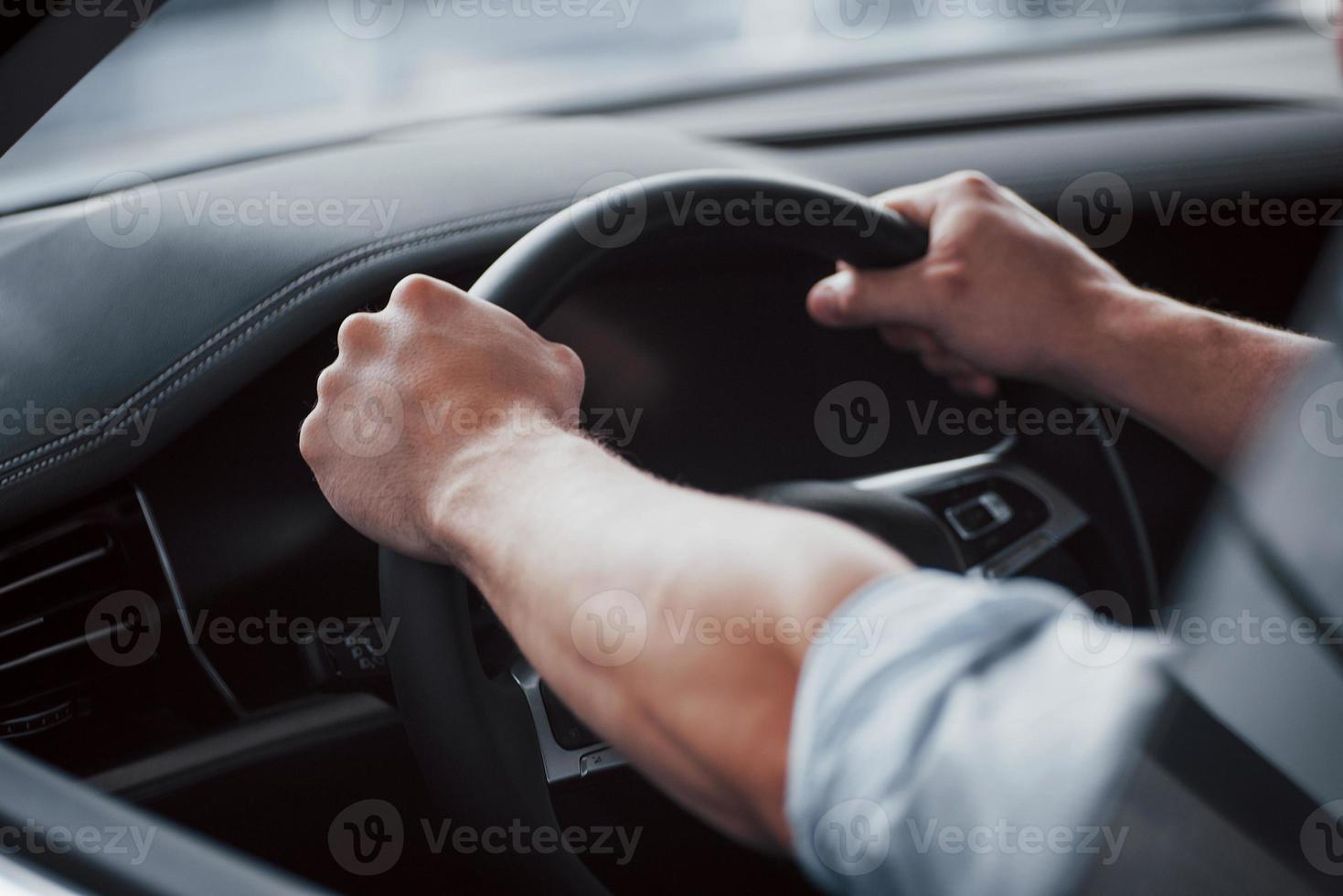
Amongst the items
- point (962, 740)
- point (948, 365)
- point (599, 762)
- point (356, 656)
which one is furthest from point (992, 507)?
point (962, 740)

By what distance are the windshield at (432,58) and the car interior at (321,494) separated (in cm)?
16

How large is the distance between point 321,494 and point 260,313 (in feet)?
0.53

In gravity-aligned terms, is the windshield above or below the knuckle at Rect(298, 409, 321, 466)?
below

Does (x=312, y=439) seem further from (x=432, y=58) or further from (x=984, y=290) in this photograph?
(x=432, y=58)

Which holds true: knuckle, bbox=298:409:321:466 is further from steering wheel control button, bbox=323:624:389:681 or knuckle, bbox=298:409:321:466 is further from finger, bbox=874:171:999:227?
finger, bbox=874:171:999:227

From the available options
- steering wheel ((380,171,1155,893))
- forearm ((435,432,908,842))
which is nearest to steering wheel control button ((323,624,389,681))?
steering wheel ((380,171,1155,893))

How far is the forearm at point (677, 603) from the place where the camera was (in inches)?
23.0

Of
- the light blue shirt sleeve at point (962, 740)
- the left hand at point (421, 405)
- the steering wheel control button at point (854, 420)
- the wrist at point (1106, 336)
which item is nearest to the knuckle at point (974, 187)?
the wrist at point (1106, 336)

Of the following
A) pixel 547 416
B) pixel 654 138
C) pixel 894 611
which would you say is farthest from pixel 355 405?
pixel 654 138

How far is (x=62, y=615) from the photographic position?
3.34 ft

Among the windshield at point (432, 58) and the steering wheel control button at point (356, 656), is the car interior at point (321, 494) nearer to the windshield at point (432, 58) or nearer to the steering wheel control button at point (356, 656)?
the steering wheel control button at point (356, 656)

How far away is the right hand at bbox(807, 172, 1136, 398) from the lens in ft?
3.88

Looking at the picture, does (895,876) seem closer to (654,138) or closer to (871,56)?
(654,138)

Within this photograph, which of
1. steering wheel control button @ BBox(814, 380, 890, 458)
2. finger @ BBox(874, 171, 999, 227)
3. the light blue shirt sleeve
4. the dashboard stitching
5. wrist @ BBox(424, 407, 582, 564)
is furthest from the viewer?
steering wheel control button @ BBox(814, 380, 890, 458)
